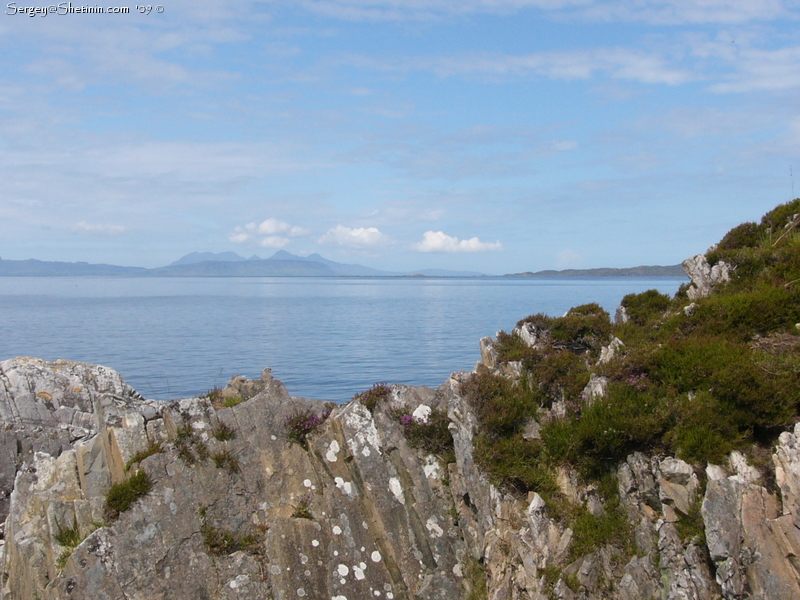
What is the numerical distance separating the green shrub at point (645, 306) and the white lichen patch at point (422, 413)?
7846 mm

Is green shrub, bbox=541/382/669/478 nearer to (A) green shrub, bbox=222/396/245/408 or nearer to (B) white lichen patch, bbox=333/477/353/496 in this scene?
(B) white lichen patch, bbox=333/477/353/496

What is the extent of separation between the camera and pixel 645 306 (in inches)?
784

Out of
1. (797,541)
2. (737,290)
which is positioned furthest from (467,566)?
(737,290)

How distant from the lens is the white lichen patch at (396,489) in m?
14.9

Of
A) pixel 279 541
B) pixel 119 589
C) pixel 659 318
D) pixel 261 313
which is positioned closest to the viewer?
pixel 119 589

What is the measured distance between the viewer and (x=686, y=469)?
1089 centimetres

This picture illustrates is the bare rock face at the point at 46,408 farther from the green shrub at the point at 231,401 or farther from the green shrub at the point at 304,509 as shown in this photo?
the green shrub at the point at 304,509

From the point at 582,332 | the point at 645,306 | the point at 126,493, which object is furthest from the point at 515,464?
the point at 126,493

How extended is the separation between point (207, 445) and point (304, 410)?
2795mm

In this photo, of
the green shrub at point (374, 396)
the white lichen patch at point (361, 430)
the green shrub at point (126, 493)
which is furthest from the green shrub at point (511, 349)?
the green shrub at point (126, 493)

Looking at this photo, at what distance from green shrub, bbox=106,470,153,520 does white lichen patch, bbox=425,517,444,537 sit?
7050mm

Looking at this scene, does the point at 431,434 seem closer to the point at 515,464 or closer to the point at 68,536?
the point at 515,464

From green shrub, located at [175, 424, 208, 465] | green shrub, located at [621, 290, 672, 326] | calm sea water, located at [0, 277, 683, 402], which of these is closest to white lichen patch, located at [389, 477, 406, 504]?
green shrub, located at [175, 424, 208, 465]

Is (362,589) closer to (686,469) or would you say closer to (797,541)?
(686,469)
